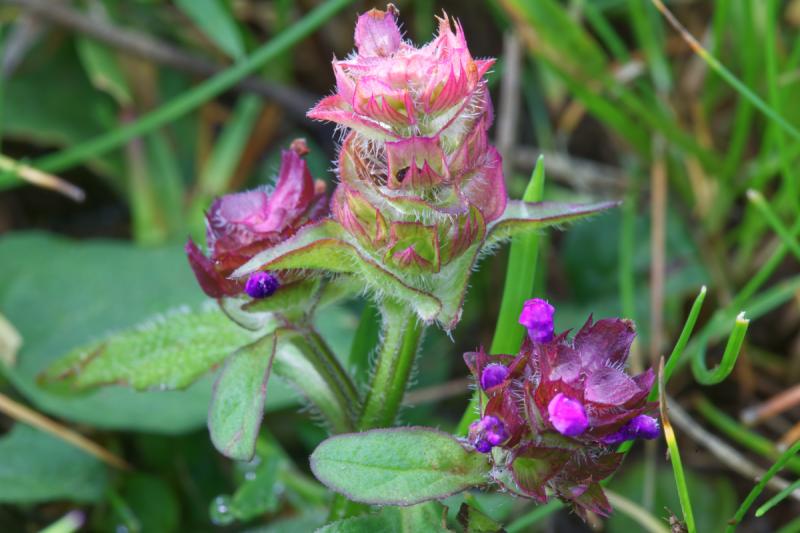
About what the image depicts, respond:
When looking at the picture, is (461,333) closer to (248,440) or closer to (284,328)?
(284,328)

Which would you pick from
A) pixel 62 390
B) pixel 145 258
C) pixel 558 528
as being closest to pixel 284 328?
pixel 62 390

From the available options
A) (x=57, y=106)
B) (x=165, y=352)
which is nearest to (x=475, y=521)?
(x=165, y=352)

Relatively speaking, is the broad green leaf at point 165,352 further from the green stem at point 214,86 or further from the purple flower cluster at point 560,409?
the green stem at point 214,86

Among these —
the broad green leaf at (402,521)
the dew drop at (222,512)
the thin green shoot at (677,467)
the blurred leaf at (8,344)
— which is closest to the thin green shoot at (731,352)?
the thin green shoot at (677,467)

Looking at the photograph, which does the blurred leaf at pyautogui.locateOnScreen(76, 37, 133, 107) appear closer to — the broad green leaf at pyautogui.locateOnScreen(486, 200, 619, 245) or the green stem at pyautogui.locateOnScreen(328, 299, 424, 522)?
the green stem at pyautogui.locateOnScreen(328, 299, 424, 522)

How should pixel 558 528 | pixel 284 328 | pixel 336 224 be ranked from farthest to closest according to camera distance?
pixel 558 528, pixel 284 328, pixel 336 224

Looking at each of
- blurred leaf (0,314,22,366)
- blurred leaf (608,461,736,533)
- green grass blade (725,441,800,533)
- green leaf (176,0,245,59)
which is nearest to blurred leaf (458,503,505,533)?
green grass blade (725,441,800,533)

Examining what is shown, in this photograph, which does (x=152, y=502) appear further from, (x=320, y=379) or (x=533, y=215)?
(x=533, y=215)
